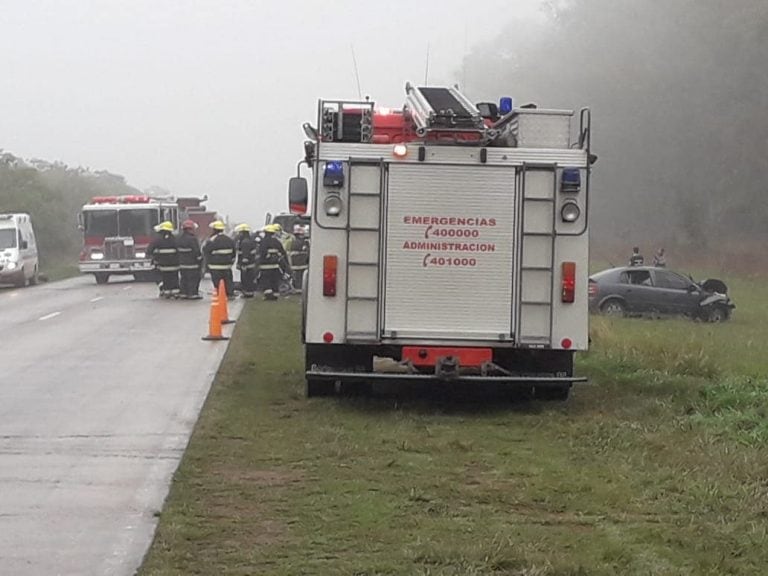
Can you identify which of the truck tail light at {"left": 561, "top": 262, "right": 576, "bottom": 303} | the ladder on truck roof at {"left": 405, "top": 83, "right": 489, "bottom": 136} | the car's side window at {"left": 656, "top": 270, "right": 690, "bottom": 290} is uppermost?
the ladder on truck roof at {"left": 405, "top": 83, "right": 489, "bottom": 136}

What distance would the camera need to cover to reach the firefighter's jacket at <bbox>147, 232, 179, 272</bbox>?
27922 millimetres

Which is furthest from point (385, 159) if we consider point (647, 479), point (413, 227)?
point (647, 479)

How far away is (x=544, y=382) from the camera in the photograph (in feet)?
36.5

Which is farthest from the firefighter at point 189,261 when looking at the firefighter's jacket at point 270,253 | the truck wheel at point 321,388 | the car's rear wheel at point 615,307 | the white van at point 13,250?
the truck wheel at point 321,388

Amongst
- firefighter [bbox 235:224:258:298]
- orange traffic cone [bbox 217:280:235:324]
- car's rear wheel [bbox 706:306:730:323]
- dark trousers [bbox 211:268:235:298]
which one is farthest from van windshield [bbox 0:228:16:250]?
car's rear wheel [bbox 706:306:730:323]

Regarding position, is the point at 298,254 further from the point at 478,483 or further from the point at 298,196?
the point at 478,483

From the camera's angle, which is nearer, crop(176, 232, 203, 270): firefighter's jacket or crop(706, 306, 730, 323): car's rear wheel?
crop(706, 306, 730, 323): car's rear wheel

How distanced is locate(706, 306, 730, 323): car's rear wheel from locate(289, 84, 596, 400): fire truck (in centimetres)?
1698

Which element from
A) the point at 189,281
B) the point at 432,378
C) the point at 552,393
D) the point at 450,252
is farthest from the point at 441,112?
the point at 189,281

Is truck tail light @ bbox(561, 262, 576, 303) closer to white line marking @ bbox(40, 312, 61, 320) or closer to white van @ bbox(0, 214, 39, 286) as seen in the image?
white line marking @ bbox(40, 312, 61, 320)

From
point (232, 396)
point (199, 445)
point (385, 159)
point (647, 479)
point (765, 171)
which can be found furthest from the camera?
point (765, 171)

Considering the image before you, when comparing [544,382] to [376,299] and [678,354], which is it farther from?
[678,354]

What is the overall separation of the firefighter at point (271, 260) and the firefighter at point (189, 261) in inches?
62.4

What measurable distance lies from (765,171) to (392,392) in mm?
37065
